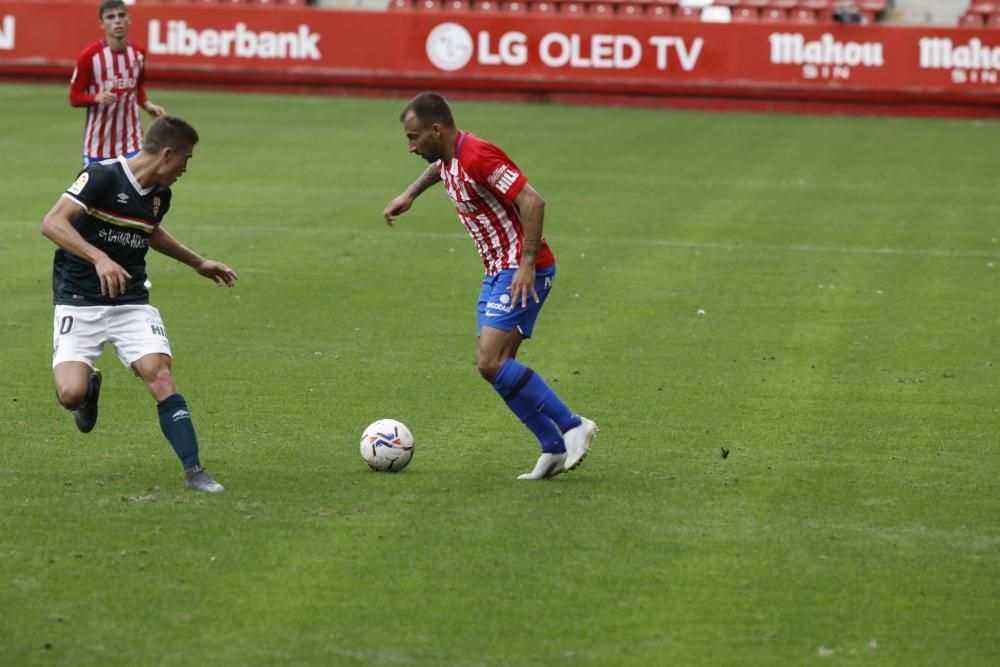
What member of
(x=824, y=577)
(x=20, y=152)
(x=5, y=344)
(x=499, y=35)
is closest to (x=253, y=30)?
(x=499, y=35)

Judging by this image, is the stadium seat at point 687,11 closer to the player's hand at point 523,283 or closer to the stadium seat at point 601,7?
the stadium seat at point 601,7

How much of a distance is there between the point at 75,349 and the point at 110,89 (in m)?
7.19

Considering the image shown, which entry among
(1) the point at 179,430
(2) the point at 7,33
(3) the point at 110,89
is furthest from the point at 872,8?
(1) the point at 179,430

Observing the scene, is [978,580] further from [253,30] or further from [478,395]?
[253,30]

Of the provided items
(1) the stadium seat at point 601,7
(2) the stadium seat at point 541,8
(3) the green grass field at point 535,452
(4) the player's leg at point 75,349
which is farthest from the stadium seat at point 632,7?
(4) the player's leg at point 75,349

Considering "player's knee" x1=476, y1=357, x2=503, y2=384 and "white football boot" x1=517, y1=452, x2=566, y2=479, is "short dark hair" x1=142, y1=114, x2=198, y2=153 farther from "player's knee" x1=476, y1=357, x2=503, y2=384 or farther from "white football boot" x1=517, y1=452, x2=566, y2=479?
"white football boot" x1=517, y1=452, x2=566, y2=479

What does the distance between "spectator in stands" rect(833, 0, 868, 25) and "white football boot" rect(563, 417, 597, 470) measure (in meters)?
25.6

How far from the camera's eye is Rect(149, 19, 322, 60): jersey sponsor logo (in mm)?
31562

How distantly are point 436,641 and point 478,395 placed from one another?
4625 millimetres

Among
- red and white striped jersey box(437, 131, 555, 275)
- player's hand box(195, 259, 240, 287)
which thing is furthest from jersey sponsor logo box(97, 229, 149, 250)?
red and white striped jersey box(437, 131, 555, 275)

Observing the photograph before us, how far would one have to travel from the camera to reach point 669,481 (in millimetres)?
8352

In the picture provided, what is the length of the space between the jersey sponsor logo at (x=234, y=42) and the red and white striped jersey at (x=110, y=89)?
55.4 feet

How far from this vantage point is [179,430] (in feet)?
25.8

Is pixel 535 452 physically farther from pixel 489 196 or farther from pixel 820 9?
pixel 820 9
